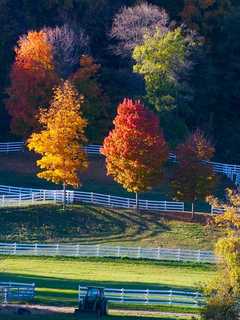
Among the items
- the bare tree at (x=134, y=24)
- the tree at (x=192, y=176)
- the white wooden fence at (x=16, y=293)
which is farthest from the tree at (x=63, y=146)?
the white wooden fence at (x=16, y=293)

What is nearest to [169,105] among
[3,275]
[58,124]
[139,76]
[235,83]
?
[139,76]

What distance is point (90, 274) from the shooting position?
216 feet

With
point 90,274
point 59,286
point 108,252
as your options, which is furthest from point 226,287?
point 108,252

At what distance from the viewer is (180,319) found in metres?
54.4

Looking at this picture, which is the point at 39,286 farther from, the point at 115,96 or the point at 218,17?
the point at 218,17

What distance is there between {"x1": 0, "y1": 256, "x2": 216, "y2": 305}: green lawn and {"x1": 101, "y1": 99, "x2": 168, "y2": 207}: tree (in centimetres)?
1088

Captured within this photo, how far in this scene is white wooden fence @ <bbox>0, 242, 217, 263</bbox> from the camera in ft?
236

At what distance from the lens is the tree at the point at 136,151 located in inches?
3187

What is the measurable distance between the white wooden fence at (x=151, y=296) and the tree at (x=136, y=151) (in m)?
23.3

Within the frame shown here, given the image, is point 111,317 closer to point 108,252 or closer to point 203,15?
point 108,252

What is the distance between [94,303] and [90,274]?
12.0 metres

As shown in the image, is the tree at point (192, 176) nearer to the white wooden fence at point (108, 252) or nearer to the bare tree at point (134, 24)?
the white wooden fence at point (108, 252)

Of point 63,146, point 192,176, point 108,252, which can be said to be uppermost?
point 63,146

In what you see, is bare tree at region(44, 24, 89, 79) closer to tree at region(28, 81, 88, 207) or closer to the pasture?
tree at region(28, 81, 88, 207)
